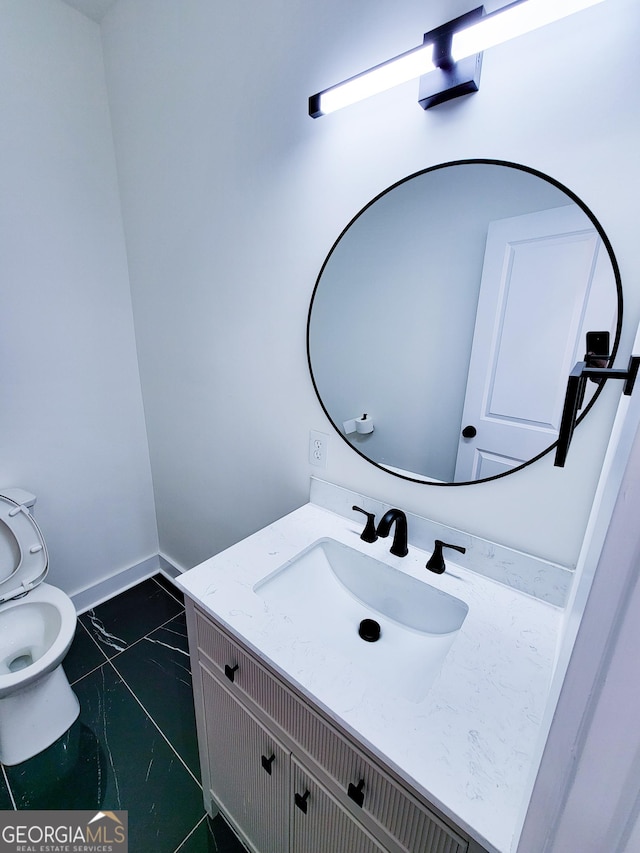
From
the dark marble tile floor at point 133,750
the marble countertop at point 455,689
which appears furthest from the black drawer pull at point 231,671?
the dark marble tile floor at point 133,750

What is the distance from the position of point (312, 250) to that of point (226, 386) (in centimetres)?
65

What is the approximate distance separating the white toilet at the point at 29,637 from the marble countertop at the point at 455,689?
0.87 meters

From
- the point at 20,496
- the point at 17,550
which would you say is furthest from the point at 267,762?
the point at 20,496

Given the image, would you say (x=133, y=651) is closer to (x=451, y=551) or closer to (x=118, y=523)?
(x=118, y=523)

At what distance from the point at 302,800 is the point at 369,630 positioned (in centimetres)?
36

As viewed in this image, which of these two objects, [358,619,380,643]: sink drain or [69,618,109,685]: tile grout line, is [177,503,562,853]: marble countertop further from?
[69,618,109,685]: tile grout line

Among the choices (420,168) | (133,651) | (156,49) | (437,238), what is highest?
(156,49)

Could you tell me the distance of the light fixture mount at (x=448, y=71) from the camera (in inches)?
26.1

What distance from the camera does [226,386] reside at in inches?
58.5

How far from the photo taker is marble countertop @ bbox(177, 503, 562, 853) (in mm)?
518

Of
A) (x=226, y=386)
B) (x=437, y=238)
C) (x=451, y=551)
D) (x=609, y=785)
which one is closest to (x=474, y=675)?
(x=451, y=551)

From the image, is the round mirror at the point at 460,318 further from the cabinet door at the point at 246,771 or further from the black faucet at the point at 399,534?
the cabinet door at the point at 246,771

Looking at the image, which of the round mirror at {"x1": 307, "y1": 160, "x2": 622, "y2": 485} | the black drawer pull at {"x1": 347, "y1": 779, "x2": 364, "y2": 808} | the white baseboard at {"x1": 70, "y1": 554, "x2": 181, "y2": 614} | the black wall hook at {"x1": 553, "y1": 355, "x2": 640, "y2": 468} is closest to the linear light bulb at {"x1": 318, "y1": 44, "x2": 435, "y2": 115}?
the round mirror at {"x1": 307, "y1": 160, "x2": 622, "y2": 485}

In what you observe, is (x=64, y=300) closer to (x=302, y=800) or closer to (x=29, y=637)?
(x=29, y=637)
